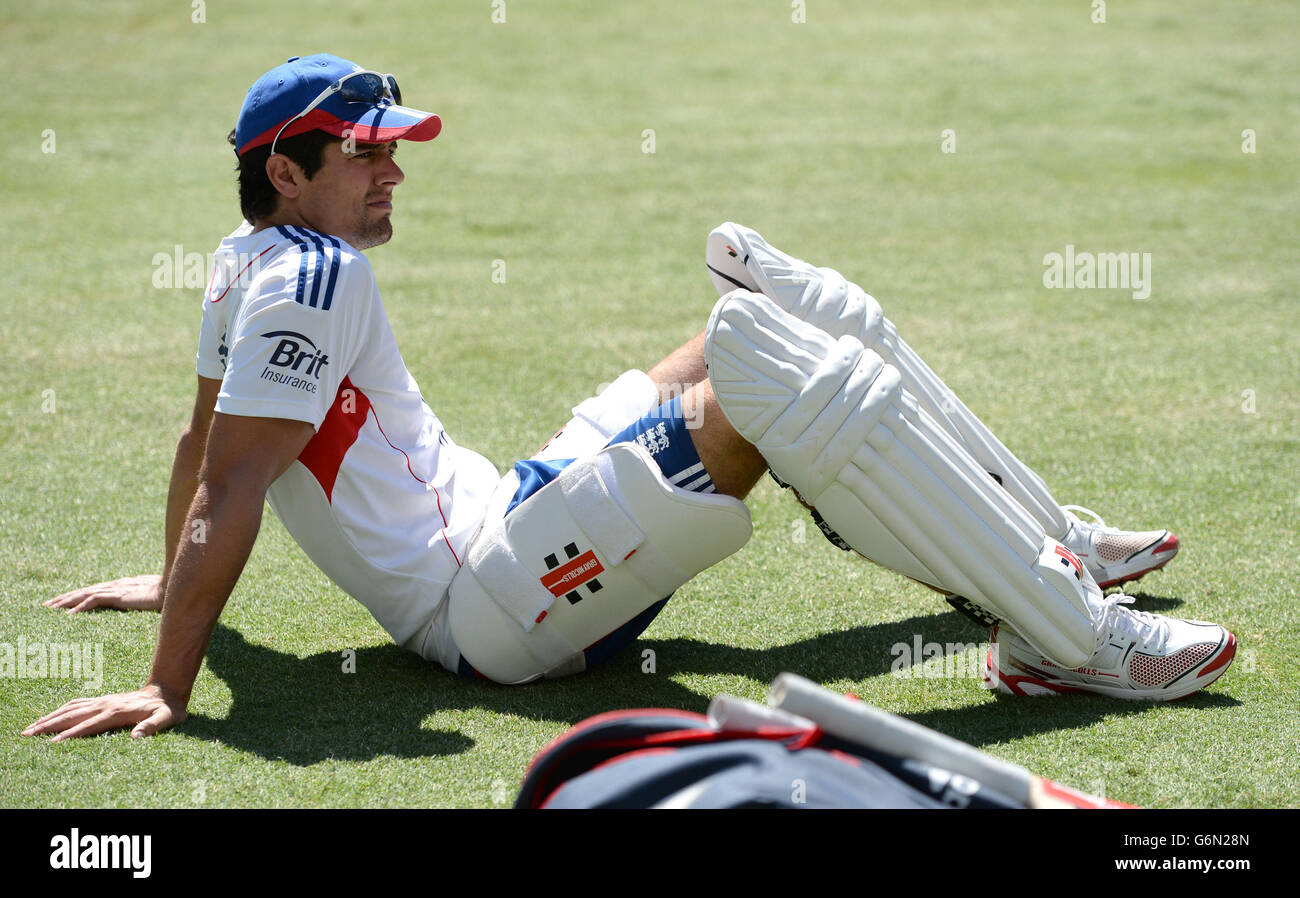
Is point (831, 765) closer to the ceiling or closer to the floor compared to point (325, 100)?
closer to the floor

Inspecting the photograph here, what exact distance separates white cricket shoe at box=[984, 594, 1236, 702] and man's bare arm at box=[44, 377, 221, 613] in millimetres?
1528

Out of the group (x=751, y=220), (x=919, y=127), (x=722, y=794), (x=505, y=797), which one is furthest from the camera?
(x=919, y=127)

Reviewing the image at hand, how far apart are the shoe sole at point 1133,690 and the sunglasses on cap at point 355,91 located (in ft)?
4.89

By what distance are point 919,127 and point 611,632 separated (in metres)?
6.63

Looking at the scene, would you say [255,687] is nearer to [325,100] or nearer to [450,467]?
[450,467]

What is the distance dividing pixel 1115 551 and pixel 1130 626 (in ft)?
1.68

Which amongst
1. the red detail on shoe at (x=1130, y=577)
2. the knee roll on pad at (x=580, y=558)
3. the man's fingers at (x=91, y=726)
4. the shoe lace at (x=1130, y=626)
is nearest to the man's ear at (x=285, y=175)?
the knee roll on pad at (x=580, y=558)

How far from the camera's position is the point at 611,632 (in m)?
2.44

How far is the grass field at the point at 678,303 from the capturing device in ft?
7.71

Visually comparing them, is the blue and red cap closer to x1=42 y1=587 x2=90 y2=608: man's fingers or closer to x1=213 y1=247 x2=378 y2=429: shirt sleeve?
x1=213 y1=247 x2=378 y2=429: shirt sleeve

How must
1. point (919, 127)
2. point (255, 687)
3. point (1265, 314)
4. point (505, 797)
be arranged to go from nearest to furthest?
point (505, 797) → point (255, 687) → point (1265, 314) → point (919, 127)

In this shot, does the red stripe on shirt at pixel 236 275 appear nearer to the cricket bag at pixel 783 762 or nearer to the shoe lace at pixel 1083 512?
the cricket bag at pixel 783 762

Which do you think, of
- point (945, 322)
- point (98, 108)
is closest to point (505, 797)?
point (945, 322)

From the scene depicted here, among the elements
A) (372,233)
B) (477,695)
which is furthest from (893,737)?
(372,233)
